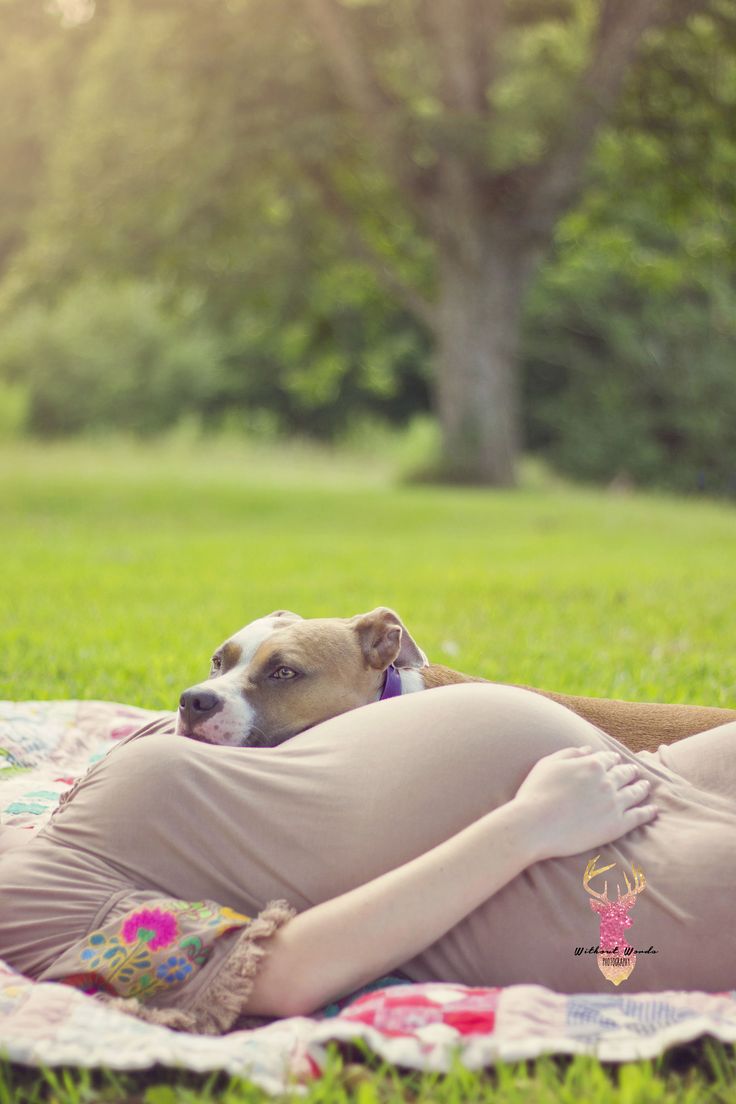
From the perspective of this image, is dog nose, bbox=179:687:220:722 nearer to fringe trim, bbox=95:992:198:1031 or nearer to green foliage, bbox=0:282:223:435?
fringe trim, bbox=95:992:198:1031

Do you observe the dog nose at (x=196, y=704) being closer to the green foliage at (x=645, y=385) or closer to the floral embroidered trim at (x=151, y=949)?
the floral embroidered trim at (x=151, y=949)

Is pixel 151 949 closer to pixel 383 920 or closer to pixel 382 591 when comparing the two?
pixel 383 920

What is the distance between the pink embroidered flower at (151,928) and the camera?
230 cm

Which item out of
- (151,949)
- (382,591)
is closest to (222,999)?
(151,949)

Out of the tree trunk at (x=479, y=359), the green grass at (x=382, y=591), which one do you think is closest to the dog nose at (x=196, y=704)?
the green grass at (x=382, y=591)

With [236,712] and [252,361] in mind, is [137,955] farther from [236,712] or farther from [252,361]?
[252,361]

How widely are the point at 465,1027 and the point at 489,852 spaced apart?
0.31 metres

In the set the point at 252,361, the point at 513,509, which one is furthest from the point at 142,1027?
the point at 252,361

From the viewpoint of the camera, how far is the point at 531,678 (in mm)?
5562

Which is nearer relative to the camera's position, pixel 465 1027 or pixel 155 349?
pixel 465 1027

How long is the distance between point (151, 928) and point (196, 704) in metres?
0.99

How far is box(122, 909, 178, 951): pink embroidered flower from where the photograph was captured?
230cm

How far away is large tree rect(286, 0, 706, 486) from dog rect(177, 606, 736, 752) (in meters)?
14.2

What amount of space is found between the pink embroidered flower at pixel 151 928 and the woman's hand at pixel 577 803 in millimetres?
697
